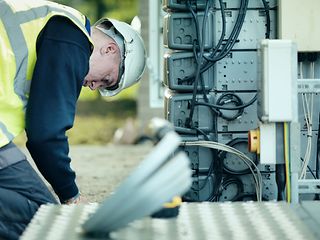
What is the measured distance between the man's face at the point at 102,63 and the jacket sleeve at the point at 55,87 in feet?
1.46

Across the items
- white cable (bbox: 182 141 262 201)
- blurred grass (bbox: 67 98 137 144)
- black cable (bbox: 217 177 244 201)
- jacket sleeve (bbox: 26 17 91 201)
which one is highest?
jacket sleeve (bbox: 26 17 91 201)

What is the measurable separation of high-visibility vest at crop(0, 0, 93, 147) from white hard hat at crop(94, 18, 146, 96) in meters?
0.55

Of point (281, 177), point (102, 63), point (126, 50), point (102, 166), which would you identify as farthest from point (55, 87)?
point (102, 166)

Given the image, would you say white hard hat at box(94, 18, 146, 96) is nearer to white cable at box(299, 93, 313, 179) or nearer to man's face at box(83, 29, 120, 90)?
man's face at box(83, 29, 120, 90)

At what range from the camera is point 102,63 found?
482 centimetres

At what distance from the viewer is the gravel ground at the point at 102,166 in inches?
308

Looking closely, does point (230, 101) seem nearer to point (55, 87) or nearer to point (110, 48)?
point (110, 48)

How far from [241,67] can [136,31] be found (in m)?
0.99

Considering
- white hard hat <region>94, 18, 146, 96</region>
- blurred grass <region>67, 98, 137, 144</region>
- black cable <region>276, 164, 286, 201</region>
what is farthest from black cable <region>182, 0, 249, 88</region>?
blurred grass <region>67, 98, 137, 144</region>

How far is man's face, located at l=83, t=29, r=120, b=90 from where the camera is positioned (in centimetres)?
479

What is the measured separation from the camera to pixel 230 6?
582cm

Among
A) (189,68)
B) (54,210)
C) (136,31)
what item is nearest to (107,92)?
(136,31)

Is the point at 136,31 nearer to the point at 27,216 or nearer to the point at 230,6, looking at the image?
the point at 230,6

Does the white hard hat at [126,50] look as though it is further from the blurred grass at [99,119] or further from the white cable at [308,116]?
the blurred grass at [99,119]
